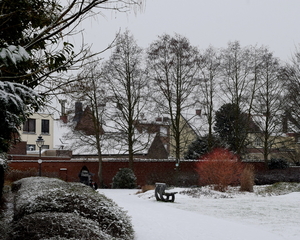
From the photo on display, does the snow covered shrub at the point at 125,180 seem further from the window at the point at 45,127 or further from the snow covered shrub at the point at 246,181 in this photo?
the window at the point at 45,127

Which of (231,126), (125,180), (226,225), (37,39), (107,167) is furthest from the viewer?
(231,126)

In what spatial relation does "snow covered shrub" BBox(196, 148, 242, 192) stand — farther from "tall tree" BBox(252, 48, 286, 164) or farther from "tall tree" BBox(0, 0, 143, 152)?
"tall tree" BBox(0, 0, 143, 152)

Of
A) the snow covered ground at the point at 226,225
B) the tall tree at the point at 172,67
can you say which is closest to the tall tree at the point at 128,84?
the tall tree at the point at 172,67

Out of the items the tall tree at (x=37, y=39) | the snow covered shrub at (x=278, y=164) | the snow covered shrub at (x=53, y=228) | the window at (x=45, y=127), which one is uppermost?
the window at (x=45, y=127)

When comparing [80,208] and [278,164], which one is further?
[278,164]

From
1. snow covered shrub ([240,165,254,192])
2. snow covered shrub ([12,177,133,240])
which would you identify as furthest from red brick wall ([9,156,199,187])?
snow covered shrub ([12,177,133,240])

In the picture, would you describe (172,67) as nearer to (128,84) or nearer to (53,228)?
(128,84)

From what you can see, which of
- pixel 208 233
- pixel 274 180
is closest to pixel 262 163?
pixel 274 180

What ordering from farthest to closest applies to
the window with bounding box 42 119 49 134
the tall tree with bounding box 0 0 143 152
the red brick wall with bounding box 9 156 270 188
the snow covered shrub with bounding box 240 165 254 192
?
the window with bounding box 42 119 49 134 → the red brick wall with bounding box 9 156 270 188 → the snow covered shrub with bounding box 240 165 254 192 → the tall tree with bounding box 0 0 143 152

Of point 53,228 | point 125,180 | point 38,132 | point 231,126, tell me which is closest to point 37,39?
point 53,228

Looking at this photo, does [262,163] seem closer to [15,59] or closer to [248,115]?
[248,115]

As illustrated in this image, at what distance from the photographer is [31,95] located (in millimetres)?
5012

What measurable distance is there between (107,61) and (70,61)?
26.9 metres

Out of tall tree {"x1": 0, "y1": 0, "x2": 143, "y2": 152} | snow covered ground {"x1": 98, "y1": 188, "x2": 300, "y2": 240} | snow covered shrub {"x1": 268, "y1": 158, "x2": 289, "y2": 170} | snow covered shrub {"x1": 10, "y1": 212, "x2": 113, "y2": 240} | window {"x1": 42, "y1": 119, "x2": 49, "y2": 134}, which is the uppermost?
window {"x1": 42, "y1": 119, "x2": 49, "y2": 134}
